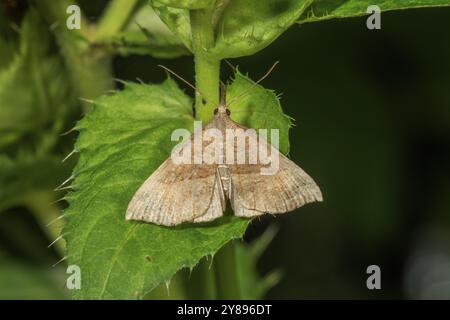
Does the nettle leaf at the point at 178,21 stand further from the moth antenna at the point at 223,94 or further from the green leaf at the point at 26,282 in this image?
the green leaf at the point at 26,282

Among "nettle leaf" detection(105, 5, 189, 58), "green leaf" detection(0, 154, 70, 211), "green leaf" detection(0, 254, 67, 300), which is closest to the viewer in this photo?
"nettle leaf" detection(105, 5, 189, 58)

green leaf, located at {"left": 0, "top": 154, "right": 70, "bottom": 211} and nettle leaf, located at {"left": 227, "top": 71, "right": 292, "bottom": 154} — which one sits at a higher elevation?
nettle leaf, located at {"left": 227, "top": 71, "right": 292, "bottom": 154}

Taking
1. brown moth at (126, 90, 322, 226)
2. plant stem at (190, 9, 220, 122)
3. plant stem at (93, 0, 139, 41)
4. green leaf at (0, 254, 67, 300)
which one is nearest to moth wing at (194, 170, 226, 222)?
brown moth at (126, 90, 322, 226)

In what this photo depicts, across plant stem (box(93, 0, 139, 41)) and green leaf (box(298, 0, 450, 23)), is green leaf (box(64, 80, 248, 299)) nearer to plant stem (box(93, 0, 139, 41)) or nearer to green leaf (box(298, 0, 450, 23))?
plant stem (box(93, 0, 139, 41))

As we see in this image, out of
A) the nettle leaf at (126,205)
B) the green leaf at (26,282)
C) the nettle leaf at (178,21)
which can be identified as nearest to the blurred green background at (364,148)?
the green leaf at (26,282)

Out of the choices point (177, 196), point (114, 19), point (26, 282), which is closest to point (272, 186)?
point (177, 196)
